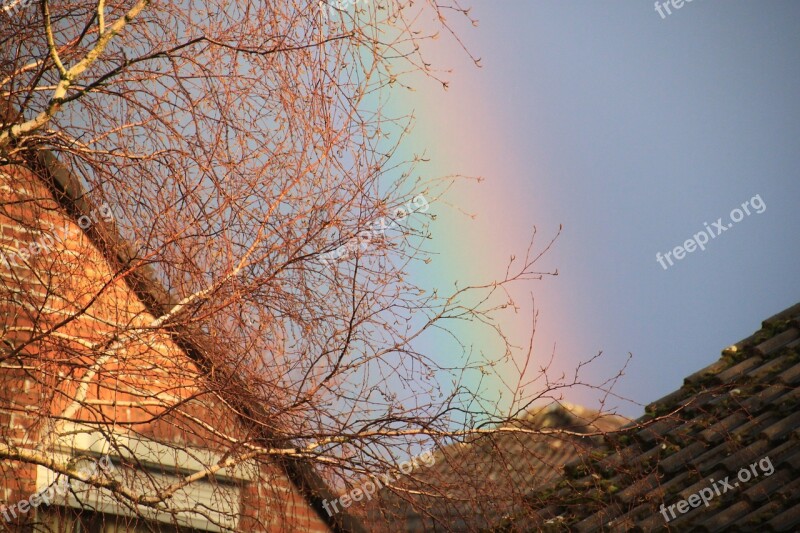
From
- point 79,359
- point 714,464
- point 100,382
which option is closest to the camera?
point 79,359

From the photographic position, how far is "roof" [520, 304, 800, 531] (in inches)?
226

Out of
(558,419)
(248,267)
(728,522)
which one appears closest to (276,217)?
(248,267)

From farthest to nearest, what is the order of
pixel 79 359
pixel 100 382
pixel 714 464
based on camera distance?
pixel 714 464 < pixel 100 382 < pixel 79 359

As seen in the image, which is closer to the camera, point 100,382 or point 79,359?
point 79,359

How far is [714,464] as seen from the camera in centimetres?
634

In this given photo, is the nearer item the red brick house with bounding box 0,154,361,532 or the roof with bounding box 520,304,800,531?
the red brick house with bounding box 0,154,361,532

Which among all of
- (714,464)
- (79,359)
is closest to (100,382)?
(79,359)

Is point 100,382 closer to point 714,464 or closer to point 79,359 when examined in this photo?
point 79,359

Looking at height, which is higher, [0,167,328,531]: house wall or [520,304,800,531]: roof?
[0,167,328,531]: house wall

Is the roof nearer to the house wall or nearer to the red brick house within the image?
the red brick house

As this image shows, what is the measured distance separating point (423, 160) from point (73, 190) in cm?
213

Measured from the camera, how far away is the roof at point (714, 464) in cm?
573

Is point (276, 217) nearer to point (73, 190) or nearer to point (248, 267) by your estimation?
point (248, 267)

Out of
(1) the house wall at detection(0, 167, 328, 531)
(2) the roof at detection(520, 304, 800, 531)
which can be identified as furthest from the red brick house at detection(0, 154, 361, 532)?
(2) the roof at detection(520, 304, 800, 531)
